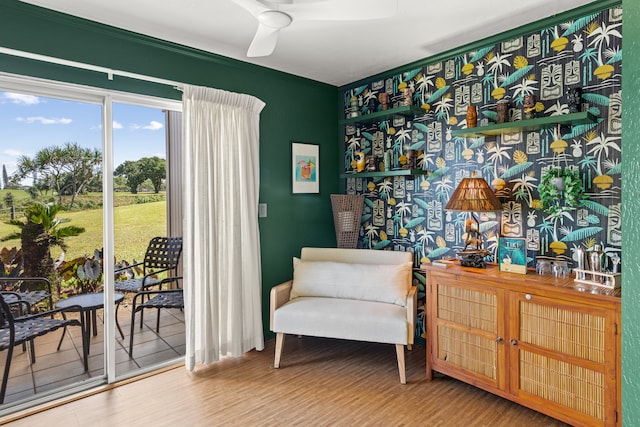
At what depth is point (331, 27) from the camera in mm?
2693

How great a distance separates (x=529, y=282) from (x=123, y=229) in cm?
286

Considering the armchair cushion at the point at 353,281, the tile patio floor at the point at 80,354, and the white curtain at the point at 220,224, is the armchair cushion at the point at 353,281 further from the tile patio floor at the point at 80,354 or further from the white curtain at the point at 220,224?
the tile patio floor at the point at 80,354

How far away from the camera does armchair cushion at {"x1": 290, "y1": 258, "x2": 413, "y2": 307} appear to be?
10.0ft

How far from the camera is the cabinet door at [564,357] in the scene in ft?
6.50

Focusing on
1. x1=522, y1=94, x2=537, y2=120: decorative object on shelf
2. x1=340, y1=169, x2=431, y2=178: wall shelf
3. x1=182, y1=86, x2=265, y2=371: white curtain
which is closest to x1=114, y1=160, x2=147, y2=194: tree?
x1=182, y1=86, x2=265, y2=371: white curtain

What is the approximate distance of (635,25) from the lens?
0.62m

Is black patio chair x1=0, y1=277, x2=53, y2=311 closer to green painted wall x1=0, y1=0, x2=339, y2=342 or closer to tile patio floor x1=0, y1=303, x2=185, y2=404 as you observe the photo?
tile patio floor x1=0, y1=303, x2=185, y2=404

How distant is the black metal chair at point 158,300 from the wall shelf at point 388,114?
221 cm

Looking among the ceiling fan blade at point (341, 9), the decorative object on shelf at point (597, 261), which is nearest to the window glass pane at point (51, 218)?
the ceiling fan blade at point (341, 9)

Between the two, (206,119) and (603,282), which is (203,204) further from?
(603,282)

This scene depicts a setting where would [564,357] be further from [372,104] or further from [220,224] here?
[372,104]

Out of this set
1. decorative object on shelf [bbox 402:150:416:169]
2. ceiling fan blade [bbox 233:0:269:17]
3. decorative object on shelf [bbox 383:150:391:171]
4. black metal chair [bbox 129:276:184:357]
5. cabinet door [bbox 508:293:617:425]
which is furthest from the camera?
decorative object on shelf [bbox 383:150:391:171]

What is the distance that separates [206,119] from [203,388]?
6.65 feet

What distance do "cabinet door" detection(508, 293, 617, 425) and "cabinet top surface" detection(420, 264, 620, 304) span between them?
0.20 ft
